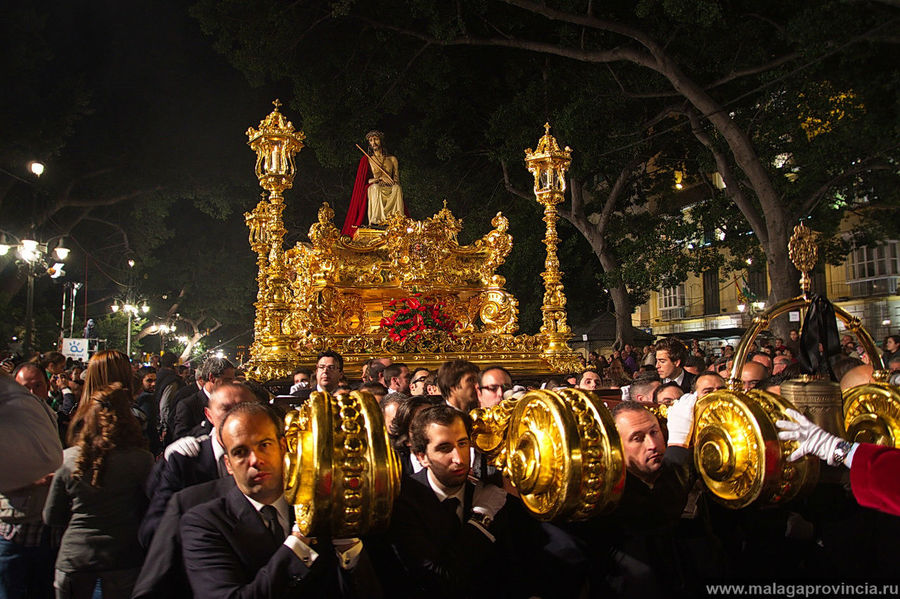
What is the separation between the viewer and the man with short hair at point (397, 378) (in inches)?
321

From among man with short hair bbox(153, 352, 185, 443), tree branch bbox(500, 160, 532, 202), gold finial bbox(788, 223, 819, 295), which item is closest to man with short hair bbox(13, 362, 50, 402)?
man with short hair bbox(153, 352, 185, 443)

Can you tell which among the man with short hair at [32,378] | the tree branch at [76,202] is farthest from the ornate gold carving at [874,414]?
the tree branch at [76,202]

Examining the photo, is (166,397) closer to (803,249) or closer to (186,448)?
(186,448)

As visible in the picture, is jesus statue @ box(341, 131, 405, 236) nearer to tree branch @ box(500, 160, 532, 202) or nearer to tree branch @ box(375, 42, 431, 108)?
tree branch @ box(375, 42, 431, 108)

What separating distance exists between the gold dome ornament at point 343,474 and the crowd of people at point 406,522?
0.67 feet

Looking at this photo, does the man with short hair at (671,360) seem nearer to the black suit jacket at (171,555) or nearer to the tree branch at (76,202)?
the black suit jacket at (171,555)

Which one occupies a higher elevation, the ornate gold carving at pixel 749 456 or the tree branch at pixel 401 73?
the tree branch at pixel 401 73

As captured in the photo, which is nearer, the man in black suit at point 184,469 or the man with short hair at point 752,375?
the man in black suit at point 184,469

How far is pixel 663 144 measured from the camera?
20891 mm

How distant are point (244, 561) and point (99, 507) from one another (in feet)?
5.17

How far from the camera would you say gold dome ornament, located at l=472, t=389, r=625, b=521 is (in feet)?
8.39

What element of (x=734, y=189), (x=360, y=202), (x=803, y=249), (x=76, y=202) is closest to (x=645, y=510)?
(x=803, y=249)

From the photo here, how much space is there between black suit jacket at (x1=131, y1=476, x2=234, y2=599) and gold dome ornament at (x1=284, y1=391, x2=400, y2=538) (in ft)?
2.33

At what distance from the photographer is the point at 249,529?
2.82 m
